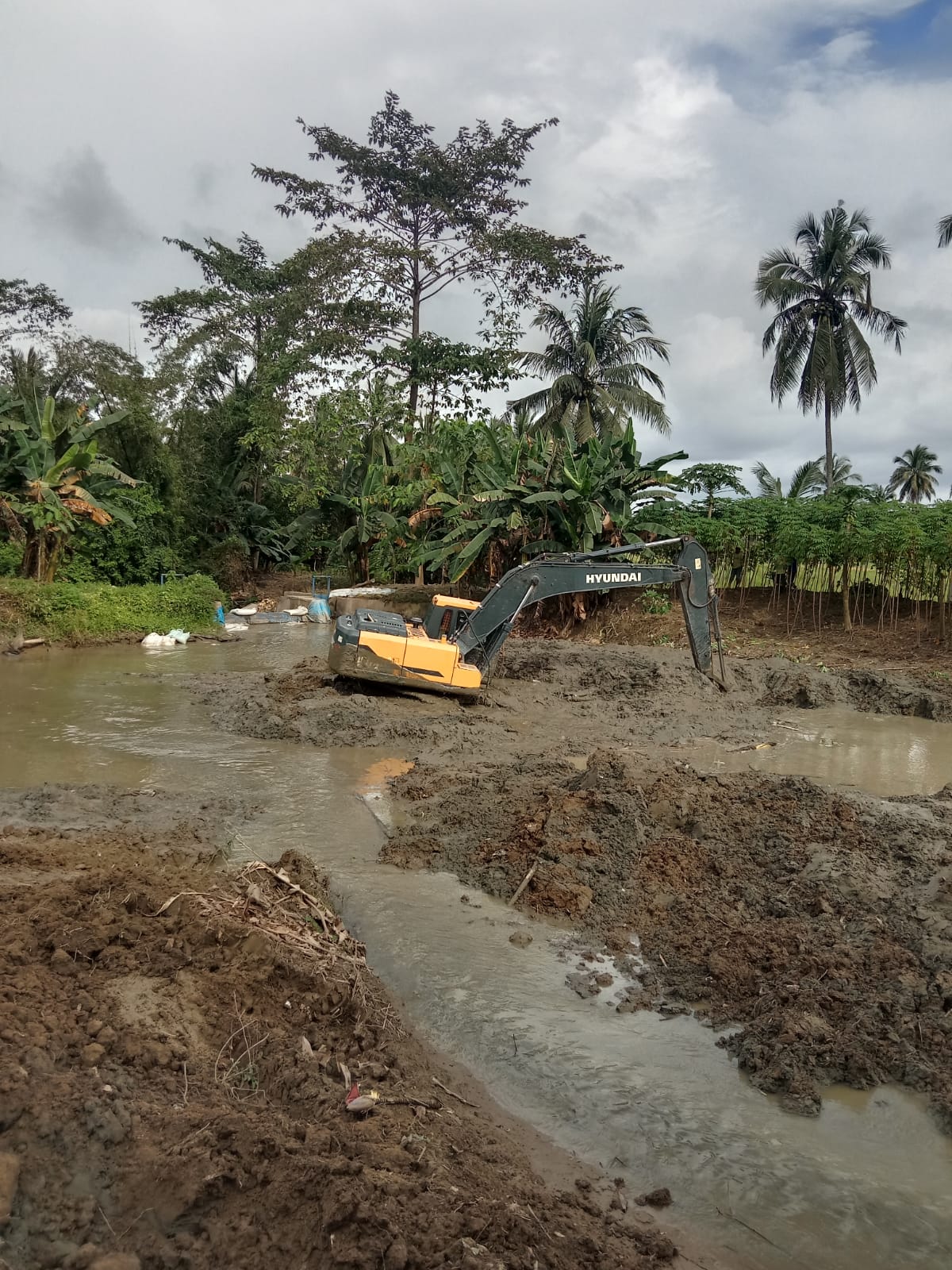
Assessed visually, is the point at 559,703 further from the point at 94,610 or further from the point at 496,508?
the point at 94,610

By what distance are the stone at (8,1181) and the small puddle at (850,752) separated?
22.5 ft

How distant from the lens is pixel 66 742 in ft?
29.6

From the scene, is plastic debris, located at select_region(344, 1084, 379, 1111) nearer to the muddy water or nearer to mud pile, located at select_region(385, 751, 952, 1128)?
the muddy water

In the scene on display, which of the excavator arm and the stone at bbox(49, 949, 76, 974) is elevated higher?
the excavator arm

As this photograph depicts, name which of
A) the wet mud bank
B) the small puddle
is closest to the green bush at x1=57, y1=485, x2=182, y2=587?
the wet mud bank

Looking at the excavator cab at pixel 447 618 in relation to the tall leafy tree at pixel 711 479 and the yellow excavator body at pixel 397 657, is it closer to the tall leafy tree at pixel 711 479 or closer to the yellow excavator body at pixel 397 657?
the yellow excavator body at pixel 397 657

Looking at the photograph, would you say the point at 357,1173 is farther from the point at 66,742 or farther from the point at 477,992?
the point at 66,742

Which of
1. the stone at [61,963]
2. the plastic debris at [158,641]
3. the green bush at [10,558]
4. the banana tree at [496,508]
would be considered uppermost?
the banana tree at [496,508]

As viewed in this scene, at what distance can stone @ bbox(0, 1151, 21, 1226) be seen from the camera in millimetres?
2340

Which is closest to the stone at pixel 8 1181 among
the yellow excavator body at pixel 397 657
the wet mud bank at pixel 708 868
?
the wet mud bank at pixel 708 868

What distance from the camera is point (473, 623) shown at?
414 inches

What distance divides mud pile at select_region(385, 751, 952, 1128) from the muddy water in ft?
0.61

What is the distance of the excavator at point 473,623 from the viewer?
10.2 meters

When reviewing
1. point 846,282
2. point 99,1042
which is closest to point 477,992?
point 99,1042
